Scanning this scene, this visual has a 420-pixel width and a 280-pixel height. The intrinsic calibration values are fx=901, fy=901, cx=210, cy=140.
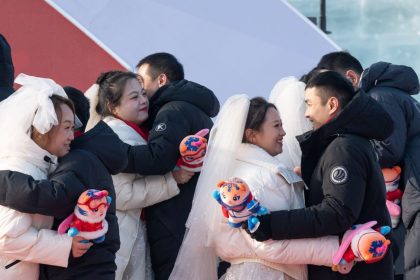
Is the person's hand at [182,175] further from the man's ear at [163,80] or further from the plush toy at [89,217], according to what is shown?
the plush toy at [89,217]

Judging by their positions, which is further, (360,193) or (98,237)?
(360,193)

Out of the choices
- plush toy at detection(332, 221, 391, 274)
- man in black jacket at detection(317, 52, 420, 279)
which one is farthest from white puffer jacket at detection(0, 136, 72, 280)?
man in black jacket at detection(317, 52, 420, 279)

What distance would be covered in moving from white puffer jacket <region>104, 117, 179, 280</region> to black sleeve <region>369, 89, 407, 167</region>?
1065mm

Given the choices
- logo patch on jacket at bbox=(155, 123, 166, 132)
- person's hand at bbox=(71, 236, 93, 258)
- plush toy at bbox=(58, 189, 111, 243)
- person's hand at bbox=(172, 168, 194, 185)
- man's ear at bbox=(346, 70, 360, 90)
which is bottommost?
person's hand at bbox=(71, 236, 93, 258)

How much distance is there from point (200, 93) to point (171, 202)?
1.80 feet

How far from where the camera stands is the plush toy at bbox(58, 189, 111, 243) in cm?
312

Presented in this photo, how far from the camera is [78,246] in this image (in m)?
3.18

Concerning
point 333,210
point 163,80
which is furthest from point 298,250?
point 163,80

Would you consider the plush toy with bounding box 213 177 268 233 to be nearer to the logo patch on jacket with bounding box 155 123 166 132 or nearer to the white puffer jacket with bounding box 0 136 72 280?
the white puffer jacket with bounding box 0 136 72 280

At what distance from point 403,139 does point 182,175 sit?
115cm

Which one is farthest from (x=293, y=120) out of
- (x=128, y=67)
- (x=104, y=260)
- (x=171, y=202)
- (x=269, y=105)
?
(x=128, y=67)

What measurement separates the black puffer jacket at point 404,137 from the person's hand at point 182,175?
0.96 metres

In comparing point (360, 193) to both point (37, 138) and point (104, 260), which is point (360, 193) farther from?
point (37, 138)

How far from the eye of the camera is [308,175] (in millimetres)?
3680
